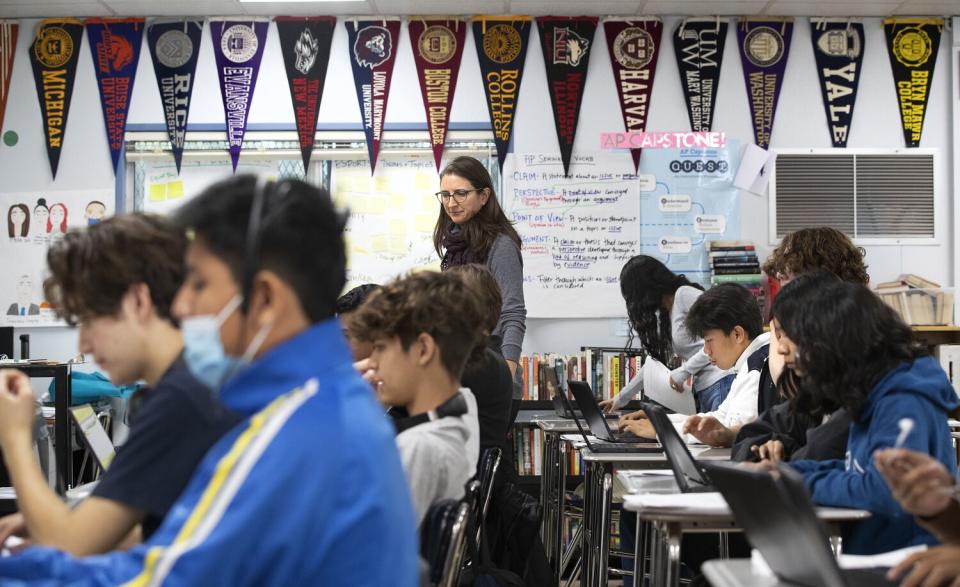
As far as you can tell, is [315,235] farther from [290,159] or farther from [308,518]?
[290,159]

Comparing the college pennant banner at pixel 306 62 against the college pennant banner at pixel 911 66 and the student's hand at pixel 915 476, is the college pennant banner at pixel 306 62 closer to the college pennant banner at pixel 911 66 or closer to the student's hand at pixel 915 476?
the college pennant banner at pixel 911 66

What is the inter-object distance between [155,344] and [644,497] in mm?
949

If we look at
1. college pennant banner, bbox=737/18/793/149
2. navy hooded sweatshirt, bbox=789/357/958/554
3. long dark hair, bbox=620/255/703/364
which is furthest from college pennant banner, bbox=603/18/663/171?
navy hooded sweatshirt, bbox=789/357/958/554

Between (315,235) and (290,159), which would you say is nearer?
(315,235)

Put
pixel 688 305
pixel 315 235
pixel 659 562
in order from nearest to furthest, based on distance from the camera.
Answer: pixel 315 235
pixel 659 562
pixel 688 305

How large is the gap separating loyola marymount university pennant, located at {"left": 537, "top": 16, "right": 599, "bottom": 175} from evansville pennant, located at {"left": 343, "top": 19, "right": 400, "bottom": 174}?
0.93 m

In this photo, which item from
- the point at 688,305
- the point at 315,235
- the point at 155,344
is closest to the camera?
the point at 315,235

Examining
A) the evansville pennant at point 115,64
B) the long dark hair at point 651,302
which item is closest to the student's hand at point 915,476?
the long dark hair at point 651,302

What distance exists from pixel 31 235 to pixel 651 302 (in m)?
3.70

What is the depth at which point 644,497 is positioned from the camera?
6.49 feet

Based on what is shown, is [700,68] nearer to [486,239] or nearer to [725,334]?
[725,334]

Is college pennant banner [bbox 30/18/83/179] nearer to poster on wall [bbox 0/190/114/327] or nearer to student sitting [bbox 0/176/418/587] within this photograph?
poster on wall [bbox 0/190/114/327]

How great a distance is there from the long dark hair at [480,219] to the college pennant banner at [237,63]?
2935 mm

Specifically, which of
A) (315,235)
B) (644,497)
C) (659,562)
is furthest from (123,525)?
(659,562)
